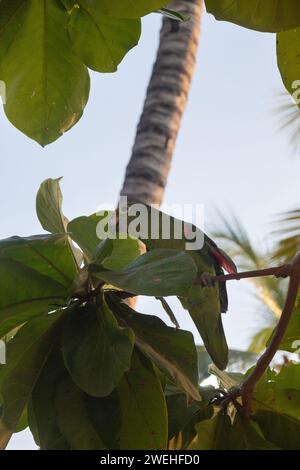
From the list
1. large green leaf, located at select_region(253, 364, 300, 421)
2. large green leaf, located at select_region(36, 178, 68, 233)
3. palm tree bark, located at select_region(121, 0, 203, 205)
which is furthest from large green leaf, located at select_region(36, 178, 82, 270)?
palm tree bark, located at select_region(121, 0, 203, 205)

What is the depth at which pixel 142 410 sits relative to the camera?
1024mm

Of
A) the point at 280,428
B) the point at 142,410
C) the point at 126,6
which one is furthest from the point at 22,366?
the point at 126,6

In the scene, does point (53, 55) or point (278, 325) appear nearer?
point (278, 325)

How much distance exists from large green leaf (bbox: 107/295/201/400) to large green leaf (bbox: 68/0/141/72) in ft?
1.37

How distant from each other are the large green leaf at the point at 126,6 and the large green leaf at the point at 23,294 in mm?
352

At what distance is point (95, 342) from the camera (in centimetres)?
99

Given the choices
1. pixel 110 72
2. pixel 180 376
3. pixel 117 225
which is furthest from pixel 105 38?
pixel 180 376

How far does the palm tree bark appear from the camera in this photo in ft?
7.62

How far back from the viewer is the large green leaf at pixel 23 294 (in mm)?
1027

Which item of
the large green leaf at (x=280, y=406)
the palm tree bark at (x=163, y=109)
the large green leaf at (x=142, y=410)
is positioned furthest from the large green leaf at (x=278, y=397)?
the palm tree bark at (x=163, y=109)

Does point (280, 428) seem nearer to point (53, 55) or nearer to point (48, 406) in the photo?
point (48, 406)

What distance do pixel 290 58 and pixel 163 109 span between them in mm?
1636

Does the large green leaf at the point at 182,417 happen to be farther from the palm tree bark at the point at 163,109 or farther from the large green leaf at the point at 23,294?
the palm tree bark at the point at 163,109

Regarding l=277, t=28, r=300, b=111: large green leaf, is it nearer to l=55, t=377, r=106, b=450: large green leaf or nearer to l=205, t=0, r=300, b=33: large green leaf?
l=205, t=0, r=300, b=33: large green leaf
